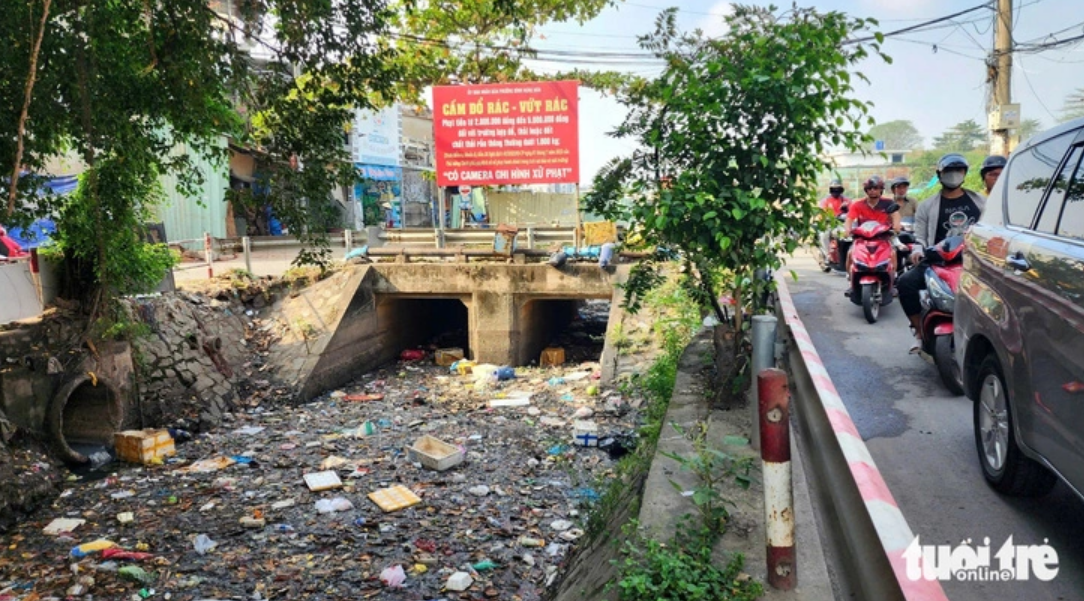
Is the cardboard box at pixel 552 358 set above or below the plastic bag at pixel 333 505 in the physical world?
below

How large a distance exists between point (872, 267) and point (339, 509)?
5.79 m

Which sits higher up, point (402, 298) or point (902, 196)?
point (902, 196)

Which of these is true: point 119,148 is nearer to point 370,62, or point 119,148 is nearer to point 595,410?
point 370,62

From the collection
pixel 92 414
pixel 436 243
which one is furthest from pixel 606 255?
pixel 92 414

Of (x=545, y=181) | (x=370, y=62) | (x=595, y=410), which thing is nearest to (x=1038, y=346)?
(x=370, y=62)

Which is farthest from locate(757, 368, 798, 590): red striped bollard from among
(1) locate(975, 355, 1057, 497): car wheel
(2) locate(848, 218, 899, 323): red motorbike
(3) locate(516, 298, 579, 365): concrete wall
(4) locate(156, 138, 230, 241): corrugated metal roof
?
(4) locate(156, 138, 230, 241): corrugated metal roof

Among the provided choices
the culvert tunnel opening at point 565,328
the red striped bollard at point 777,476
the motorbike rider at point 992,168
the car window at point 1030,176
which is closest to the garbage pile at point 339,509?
the red striped bollard at point 777,476

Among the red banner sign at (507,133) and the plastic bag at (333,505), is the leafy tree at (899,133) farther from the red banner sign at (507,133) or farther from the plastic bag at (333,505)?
the plastic bag at (333,505)

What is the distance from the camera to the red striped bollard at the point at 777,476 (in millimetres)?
2154

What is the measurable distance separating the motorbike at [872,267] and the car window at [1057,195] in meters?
4.30

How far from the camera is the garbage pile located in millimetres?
4746

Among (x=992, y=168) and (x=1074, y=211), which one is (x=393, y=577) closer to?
(x=1074, y=211)

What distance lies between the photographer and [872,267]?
732cm

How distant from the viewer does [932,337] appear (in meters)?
5.12
